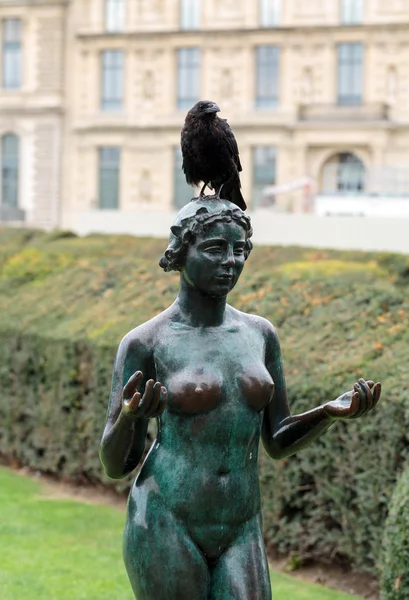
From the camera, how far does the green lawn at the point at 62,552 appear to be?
25.6 feet

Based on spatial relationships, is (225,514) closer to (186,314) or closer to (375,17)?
(186,314)

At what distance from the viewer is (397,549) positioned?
625 centimetres

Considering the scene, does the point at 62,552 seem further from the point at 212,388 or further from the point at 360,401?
the point at 360,401

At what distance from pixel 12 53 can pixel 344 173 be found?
16.1 metres

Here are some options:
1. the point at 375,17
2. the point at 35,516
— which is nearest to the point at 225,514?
the point at 35,516

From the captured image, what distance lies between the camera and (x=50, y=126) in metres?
51.6

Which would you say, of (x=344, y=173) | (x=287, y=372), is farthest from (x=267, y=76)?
(x=287, y=372)

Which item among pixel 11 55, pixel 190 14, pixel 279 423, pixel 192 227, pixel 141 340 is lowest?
pixel 279 423

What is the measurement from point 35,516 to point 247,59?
4077cm

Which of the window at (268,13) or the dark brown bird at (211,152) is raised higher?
the window at (268,13)

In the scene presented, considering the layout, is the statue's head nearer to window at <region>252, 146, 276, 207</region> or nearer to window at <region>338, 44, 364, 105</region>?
window at <region>252, 146, 276, 207</region>

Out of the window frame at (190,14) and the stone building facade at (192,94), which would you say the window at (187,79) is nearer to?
the stone building facade at (192,94)

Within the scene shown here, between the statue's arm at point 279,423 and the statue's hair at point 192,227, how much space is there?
0.44 meters

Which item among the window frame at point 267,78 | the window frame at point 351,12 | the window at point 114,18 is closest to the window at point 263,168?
the window frame at point 267,78
